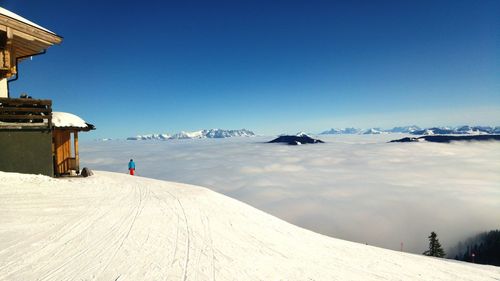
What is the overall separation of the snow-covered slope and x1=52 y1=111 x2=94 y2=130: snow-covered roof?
4465 millimetres

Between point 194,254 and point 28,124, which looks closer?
point 194,254

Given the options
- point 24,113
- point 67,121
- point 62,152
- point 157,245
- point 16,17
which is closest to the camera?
point 157,245

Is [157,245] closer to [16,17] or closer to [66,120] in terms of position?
[66,120]

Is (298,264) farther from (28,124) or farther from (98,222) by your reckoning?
(28,124)

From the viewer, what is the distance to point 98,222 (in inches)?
314

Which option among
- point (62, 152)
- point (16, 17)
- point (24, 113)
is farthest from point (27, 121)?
point (16, 17)

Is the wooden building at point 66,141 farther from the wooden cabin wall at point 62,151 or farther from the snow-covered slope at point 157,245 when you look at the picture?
the snow-covered slope at point 157,245

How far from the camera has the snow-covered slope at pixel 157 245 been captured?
18.1ft

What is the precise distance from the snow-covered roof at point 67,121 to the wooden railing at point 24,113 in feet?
5.22

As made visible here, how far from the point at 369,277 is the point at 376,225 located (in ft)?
651

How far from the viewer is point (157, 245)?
22.3ft

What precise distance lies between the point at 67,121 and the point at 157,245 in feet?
42.5

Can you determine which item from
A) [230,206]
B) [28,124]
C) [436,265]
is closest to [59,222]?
[230,206]

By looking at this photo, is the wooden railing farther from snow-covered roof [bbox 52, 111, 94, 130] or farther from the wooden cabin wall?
the wooden cabin wall
